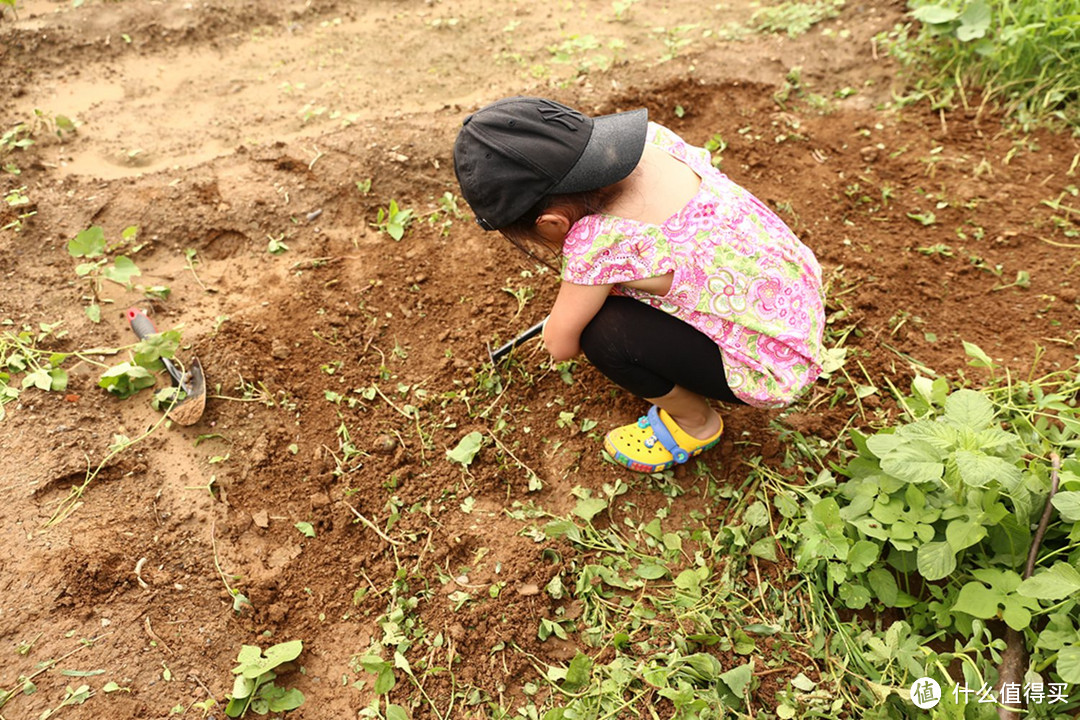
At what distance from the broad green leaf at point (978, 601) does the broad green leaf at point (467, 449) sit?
132 centimetres

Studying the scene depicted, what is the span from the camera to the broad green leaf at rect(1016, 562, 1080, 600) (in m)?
1.47

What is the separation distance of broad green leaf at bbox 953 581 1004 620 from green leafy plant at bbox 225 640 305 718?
1604 millimetres

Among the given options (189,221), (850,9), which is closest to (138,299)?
(189,221)

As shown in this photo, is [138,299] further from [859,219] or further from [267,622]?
[859,219]

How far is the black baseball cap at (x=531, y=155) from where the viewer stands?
59.7 inches

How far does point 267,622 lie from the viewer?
185 cm

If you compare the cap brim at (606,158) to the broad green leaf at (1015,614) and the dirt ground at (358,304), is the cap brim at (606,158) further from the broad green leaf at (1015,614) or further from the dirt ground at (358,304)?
the broad green leaf at (1015,614)

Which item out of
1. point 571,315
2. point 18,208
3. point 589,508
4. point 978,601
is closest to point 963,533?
point 978,601

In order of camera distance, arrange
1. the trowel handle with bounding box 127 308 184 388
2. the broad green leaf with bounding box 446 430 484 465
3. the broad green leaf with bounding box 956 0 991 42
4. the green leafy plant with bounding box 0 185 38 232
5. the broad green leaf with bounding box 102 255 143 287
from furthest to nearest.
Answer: the broad green leaf with bounding box 956 0 991 42 → the green leafy plant with bounding box 0 185 38 232 → the broad green leaf with bounding box 102 255 143 287 → the trowel handle with bounding box 127 308 184 388 → the broad green leaf with bounding box 446 430 484 465

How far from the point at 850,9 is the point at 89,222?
3819 millimetres

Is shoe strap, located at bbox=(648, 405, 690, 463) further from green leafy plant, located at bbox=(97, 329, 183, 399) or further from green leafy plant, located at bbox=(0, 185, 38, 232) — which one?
green leafy plant, located at bbox=(0, 185, 38, 232)

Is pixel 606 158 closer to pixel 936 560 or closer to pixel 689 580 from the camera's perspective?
pixel 689 580

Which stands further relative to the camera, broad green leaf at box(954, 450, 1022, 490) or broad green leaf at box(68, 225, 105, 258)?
broad green leaf at box(68, 225, 105, 258)

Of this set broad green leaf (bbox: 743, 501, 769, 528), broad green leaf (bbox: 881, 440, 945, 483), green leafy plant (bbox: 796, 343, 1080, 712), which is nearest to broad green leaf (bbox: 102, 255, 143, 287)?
broad green leaf (bbox: 743, 501, 769, 528)
